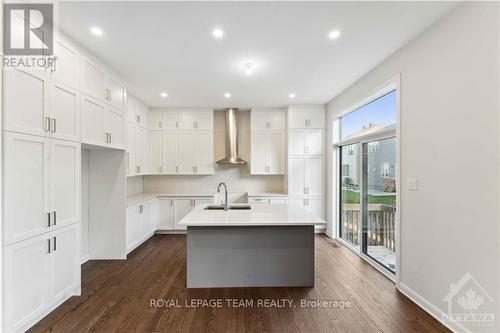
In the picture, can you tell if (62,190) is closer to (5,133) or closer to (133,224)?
(5,133)

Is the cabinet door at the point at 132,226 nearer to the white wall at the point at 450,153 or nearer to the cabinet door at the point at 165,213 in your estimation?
the cabinet door at the point at 165,213

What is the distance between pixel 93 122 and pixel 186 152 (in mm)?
2594

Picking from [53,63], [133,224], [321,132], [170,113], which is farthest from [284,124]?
[53,63]

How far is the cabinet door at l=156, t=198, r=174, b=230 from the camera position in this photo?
5.34 metres

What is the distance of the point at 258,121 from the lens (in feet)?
18.4

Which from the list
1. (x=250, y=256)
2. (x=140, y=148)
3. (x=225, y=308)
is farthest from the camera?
(x=140, y=148)

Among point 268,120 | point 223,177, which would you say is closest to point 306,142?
point 268,120

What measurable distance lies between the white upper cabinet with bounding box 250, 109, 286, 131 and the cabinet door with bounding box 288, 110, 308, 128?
294 mm

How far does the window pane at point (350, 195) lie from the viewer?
429cm

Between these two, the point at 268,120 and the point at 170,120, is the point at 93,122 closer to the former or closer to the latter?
the point at 170,120

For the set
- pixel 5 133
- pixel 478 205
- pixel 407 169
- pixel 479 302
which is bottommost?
pixel 479 302

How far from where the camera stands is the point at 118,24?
2377 millimetres

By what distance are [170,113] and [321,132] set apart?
3.45 metres

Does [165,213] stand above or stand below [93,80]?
below
